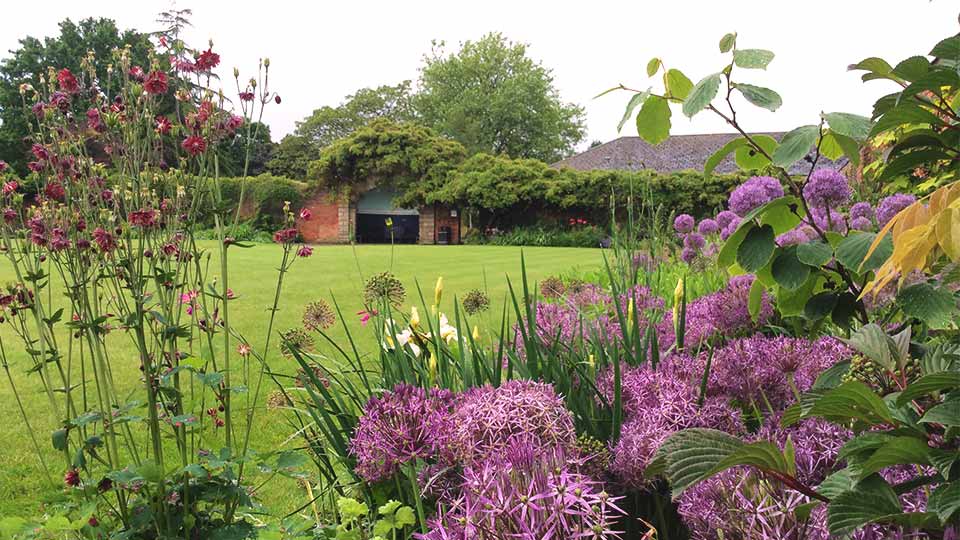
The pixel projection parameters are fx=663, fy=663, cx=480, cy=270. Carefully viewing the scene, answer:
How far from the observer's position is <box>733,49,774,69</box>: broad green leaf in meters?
1.16

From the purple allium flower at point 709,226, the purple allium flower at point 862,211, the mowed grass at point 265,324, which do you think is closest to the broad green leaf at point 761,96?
the mowed grass at point 265,324

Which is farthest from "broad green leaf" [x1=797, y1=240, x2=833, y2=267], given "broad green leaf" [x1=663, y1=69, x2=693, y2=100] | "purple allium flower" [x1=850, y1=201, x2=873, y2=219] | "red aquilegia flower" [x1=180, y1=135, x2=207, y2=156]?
"purple allium flower" [x1=850, y1=201, x2=873, y2=219]

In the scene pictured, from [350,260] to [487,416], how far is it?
15412mm

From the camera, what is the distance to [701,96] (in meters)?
1.13

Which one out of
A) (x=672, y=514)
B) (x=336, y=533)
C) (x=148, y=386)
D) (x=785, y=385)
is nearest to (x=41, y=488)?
(x=148, y=386)

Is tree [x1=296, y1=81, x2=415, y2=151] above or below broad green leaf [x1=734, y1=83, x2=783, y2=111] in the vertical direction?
above

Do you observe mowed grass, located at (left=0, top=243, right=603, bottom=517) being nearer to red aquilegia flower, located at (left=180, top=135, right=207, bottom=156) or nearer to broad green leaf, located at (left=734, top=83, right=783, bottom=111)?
red aquilegia flower, located at (left=180, top=135, right=207, bottom=156)

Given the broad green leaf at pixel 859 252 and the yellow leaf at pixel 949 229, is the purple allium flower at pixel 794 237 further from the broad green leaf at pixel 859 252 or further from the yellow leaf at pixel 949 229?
the yellow leaf at pixel 949 229

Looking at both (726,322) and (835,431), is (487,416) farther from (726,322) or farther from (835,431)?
(726,322)

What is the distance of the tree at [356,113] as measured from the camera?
46.7 m

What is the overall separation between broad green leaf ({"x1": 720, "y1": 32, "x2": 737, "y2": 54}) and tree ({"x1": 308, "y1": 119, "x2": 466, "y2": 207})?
28706mm

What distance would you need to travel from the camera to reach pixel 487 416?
43.2 inches

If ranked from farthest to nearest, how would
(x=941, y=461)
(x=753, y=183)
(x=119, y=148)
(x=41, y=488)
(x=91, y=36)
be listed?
1. (x=91, y=36)
2. (x=41, y=488)
3. (x=753, y=183)
4. (x=119, y=148)
5. (x=941, y=461)

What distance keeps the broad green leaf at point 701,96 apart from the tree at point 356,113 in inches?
1861
